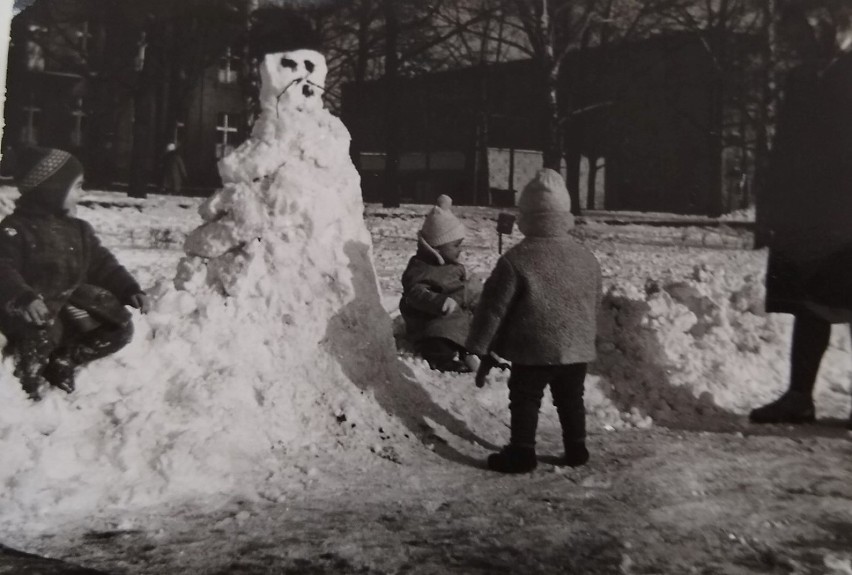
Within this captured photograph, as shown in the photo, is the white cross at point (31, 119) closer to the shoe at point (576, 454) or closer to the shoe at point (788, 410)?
the shoe at point (576, 454)

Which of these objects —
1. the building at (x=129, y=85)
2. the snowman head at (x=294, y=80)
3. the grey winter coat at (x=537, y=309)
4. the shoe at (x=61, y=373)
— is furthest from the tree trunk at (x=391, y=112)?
the shoe at (x=61, y=373)

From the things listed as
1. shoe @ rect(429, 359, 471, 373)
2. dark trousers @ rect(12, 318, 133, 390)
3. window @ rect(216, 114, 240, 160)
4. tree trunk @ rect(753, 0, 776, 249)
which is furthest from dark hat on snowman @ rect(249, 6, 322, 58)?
tree trunk @ rect(753, 0, 776, 249)

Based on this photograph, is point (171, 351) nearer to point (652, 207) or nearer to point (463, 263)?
point (463, 263)

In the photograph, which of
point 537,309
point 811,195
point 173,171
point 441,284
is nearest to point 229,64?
point 173,171

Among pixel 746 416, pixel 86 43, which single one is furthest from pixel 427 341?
pixel 86 43

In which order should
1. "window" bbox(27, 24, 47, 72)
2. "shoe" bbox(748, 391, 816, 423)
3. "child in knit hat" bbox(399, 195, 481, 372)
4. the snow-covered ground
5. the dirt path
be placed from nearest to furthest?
the dirt path → the snow-covered ground → "shoe" bbox(748, 391, 816, 423) → "child in knit hat" bbox(399, 195, 481, 372) → "window" bbox(27, 24, 47, 72)

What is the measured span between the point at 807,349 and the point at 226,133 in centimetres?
248

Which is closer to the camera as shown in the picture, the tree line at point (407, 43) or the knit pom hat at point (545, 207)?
the knit pom hat at point (545, 207)

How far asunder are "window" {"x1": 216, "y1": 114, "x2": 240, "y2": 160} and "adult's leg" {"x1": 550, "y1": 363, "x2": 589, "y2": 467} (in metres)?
1.64

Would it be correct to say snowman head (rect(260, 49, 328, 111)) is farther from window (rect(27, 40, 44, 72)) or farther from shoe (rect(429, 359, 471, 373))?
shoe (rect(429, 359, 471, 373))

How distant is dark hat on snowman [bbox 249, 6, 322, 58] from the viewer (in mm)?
3021

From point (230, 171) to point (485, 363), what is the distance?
1.31m

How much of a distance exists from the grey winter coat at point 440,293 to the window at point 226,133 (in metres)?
0.91

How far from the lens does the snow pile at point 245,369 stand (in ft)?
7.60
